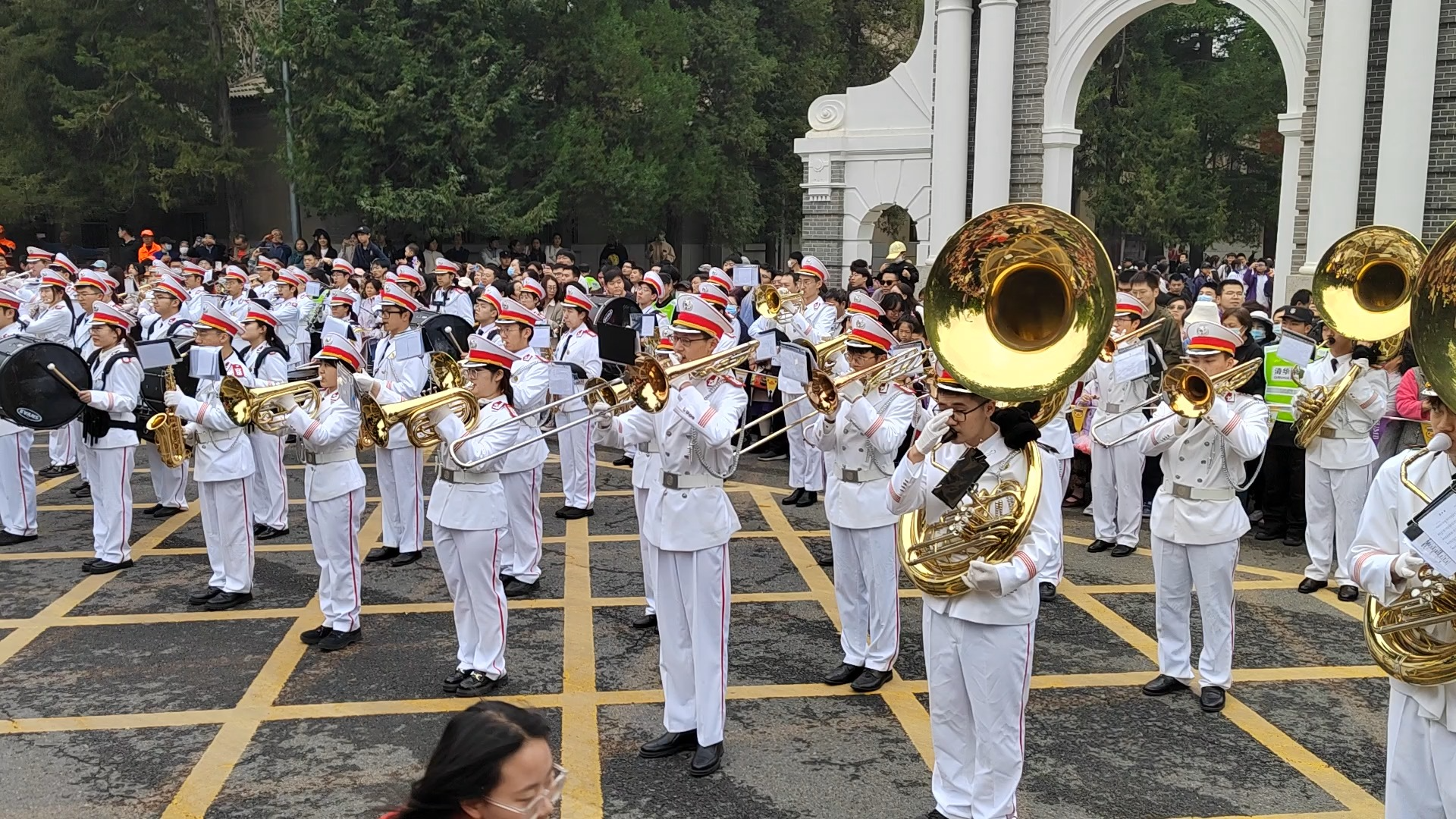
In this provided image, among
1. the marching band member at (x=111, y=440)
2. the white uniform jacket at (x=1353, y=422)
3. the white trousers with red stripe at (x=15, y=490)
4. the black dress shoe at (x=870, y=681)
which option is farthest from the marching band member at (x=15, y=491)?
the white uniform jacket at (x=1353, y=422)

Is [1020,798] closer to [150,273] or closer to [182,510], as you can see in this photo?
[182,510]

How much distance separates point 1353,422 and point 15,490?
36.3 feet

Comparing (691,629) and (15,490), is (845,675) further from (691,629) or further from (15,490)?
(15,490)

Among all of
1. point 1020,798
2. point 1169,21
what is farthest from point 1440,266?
point 1169,21

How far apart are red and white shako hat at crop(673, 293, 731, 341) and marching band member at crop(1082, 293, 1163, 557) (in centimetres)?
453

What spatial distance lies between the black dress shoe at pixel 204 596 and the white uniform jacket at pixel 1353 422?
815 centimetres

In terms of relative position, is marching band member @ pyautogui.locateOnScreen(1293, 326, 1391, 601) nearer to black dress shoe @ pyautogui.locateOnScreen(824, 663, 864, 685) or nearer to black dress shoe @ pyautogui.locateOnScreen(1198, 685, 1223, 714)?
black dress shoe @ pyautogui.locateOnScreen(1198, 685, 1223, 714)

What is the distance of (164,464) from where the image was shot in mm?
11227

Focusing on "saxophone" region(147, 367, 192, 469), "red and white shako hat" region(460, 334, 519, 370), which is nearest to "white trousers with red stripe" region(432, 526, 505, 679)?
"red and white shako hat" region(460, 334, 519, 370)

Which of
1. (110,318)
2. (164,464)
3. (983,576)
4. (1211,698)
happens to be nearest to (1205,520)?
(1211,698)

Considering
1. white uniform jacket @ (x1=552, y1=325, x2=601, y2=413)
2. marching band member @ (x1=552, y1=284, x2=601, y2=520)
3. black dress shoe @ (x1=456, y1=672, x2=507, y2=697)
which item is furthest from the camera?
marching band member @ (x1=552, y1=284, x2=601, y2=520)

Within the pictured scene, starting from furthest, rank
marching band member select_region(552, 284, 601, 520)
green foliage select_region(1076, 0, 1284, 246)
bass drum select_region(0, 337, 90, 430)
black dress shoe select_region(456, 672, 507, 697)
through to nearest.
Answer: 1. green foliage select_region(1076, 0, 1284, 246)
2. marching band member select_region(552, 284, 601, 520)
3. bass drum select_region(0, 337, 90, 430)
4. black dress shoe select_region(456, 672, 507, 697)

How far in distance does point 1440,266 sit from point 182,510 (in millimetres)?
10856

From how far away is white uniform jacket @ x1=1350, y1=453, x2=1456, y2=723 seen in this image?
4.09m
